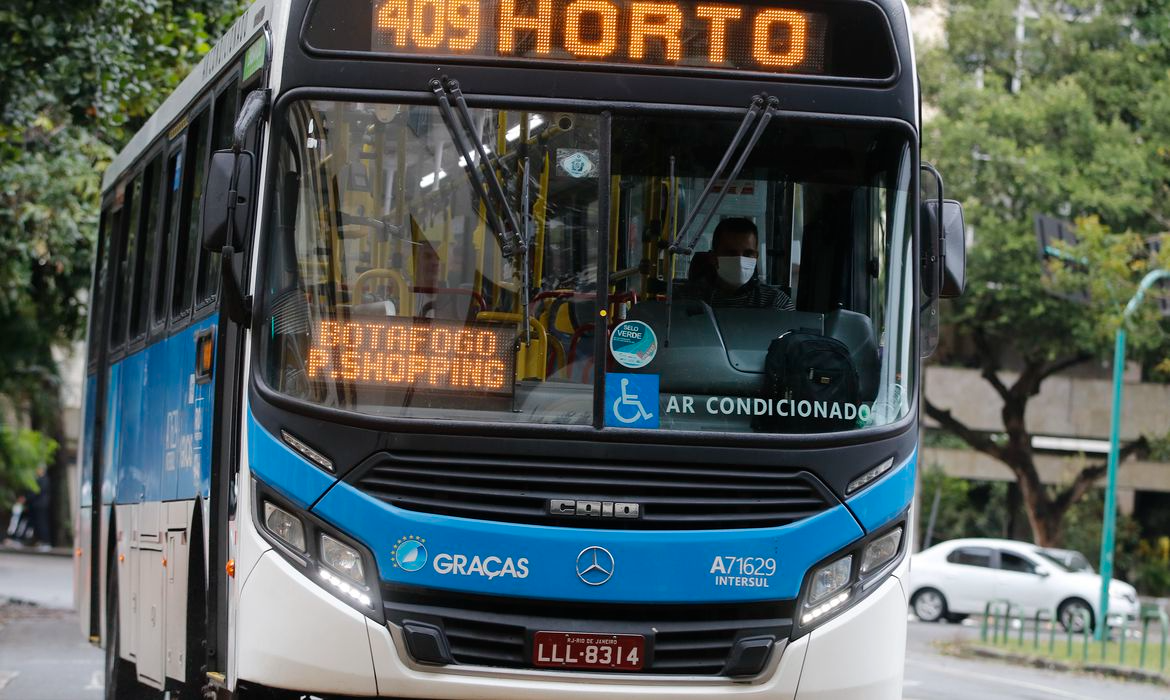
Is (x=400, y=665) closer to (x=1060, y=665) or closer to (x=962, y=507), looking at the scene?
(x=1060, y=665)

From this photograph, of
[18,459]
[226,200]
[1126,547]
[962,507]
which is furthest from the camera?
[962,507]

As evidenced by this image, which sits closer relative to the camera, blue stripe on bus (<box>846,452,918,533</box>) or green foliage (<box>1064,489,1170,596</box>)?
blue stripe on bus (<box>846,452,918,533</box>)

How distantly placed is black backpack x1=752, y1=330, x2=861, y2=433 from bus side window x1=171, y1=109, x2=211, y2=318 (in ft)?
9.71

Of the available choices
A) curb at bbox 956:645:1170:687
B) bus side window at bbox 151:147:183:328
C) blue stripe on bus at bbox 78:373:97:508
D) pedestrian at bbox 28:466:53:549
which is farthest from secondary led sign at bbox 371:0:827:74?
pedestrian at bbox 28:466:53:549

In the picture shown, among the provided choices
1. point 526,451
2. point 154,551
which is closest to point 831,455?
point 526,451

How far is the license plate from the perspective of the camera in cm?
642

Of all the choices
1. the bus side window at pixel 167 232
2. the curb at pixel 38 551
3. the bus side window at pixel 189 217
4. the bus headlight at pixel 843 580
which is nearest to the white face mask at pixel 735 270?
the bus headlight at pixel 843 580

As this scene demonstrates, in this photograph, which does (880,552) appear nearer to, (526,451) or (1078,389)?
(526,451)

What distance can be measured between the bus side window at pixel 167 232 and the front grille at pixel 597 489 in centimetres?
302

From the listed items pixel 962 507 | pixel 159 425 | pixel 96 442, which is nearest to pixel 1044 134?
pixel 962 507

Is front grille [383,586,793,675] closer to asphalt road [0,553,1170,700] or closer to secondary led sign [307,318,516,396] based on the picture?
secondary led sign [307,318,516,396]

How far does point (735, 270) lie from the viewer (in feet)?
21.8

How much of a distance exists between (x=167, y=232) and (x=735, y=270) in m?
3.77

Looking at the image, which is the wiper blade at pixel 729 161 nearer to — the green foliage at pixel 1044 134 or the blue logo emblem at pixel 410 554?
the blue logo emblem at pixel 410 554
